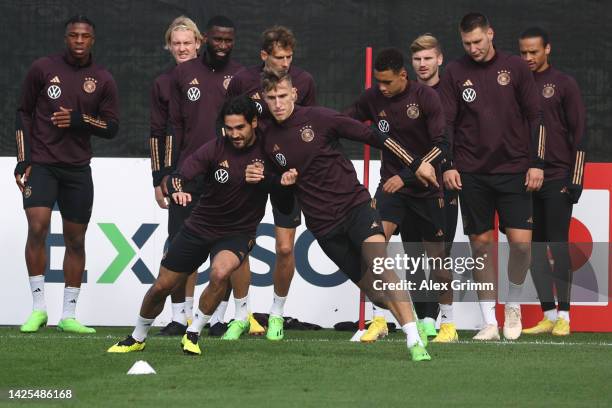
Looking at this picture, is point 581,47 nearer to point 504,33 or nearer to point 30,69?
point 504,33

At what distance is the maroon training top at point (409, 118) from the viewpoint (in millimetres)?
9812

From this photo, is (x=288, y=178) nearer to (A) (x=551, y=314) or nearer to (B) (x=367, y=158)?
(B) (x=367, y=158)

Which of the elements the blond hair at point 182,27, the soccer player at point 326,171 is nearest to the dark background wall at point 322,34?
the blond hair at point 182,27

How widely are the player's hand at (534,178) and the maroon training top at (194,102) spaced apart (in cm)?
232

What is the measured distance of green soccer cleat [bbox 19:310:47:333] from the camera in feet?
35.0

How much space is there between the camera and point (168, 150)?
10.6 m

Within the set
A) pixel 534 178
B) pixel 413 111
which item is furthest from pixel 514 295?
pixel 413 111

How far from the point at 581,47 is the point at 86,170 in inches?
167

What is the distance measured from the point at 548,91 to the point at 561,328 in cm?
186

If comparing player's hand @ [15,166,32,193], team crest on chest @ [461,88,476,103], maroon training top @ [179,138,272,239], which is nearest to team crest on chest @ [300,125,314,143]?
maroon training top @ [179,138,272,239]

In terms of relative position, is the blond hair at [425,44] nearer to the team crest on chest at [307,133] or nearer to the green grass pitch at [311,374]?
the team crest on chest at [307,133]

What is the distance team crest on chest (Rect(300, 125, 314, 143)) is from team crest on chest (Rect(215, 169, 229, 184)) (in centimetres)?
55

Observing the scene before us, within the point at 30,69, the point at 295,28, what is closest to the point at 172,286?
the point at 30,69

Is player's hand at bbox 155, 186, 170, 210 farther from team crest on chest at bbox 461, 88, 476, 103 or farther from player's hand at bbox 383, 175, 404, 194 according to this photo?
team crest on chest at bbox 461, 88, 476, 103
